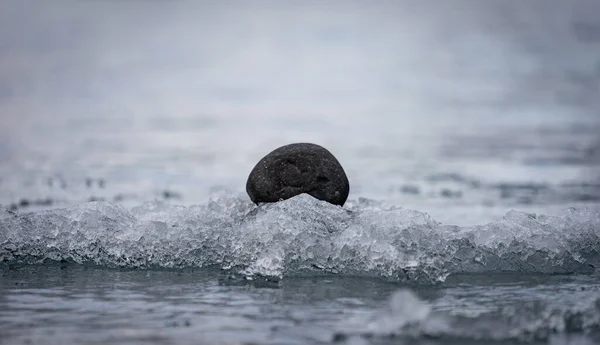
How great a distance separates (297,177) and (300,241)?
1716 mm

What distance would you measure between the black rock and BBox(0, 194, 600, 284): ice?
0.32 m

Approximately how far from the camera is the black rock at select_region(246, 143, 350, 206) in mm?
9336

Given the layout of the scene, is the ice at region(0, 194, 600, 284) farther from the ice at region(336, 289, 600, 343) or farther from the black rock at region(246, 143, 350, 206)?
the ice at region(336, 289, 600, 343)

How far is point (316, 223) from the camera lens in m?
8.17

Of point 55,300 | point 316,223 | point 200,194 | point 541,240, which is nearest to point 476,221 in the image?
point 541,240

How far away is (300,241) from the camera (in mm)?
7789

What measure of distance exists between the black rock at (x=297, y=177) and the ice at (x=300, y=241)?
12.5 inches

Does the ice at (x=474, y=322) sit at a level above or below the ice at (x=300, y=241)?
below

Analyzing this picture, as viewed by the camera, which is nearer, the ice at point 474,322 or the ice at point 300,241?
the ice at point 474,322

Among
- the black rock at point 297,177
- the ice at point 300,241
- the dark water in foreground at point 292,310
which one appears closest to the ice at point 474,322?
the dark water in foreground at point 292,310

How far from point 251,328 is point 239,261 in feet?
9.07

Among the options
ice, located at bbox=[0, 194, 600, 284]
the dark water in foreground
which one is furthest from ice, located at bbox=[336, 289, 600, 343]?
ice, located at bbox=[0, 194, 600, 284]

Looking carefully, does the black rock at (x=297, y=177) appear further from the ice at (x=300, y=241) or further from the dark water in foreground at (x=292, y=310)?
the dark water in foreground at (x=292, y=310)

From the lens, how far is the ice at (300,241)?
24.8 ft
